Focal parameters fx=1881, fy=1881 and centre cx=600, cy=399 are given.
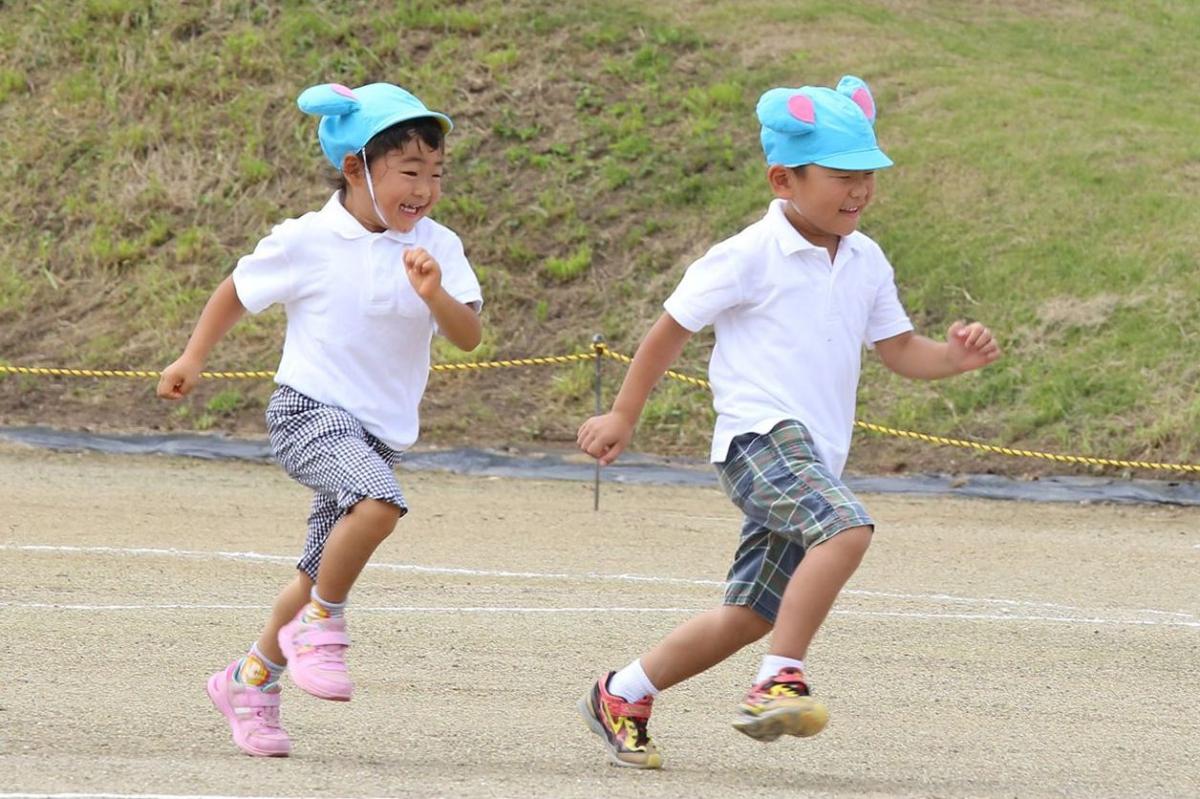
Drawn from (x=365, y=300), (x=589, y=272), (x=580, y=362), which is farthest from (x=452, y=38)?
(x=365, y=300)

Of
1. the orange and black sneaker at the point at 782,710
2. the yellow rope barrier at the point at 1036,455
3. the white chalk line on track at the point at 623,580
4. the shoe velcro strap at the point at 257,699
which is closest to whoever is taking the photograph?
the orange and black sneaker at the point at 782,710

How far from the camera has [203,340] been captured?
4758 millimetres

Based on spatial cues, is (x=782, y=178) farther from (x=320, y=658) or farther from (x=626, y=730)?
(x=320, y=658)

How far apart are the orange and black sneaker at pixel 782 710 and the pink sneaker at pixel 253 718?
122 centimetres

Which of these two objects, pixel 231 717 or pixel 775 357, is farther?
pixel 231 717

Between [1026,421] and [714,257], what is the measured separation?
29.5 ft

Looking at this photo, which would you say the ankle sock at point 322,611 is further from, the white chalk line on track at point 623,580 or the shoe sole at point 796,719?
the white chalk line on track at point 623,580

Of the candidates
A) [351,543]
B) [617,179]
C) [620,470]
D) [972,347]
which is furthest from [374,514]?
[617,179]

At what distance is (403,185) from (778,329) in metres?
0.99

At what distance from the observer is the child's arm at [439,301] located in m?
4.41

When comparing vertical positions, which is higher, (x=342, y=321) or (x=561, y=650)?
(x=342, y=321)

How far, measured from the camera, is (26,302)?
646 inches

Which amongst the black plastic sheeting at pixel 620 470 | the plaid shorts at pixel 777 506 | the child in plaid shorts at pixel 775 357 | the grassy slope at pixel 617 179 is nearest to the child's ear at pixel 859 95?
the child in plaid shorts at pixel 775 357

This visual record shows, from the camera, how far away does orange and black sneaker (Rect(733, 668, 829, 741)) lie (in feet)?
13.7
